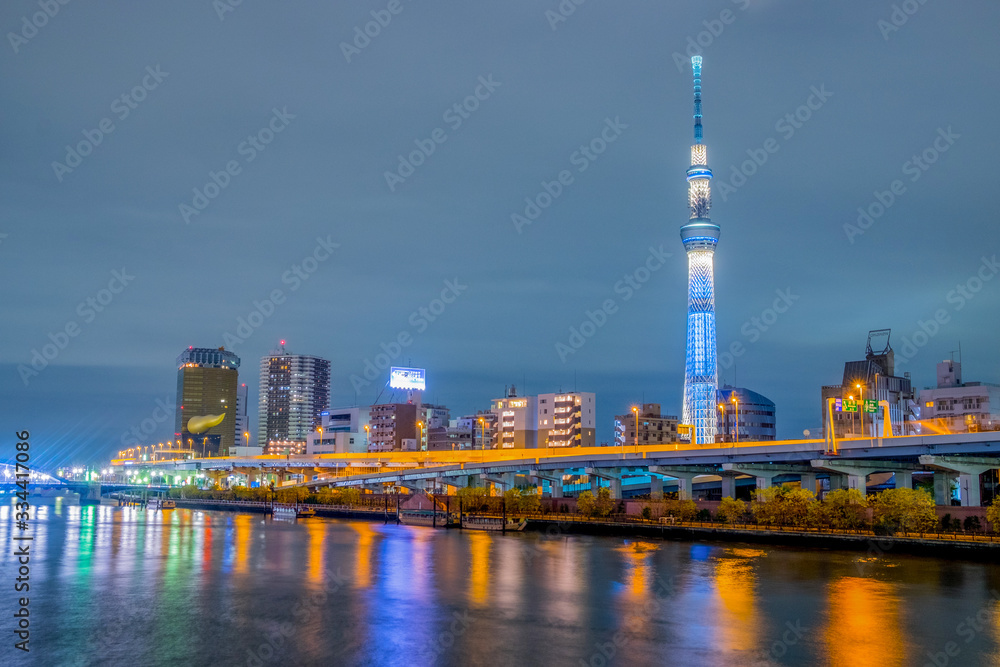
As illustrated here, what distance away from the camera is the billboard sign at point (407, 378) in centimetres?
19288

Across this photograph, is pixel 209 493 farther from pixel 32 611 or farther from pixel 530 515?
pixel 32 611

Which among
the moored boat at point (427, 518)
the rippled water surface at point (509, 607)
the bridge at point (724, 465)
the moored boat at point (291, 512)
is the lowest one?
the moored boat at point (291, 512)

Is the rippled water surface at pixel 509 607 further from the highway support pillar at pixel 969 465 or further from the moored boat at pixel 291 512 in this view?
the moored boat at pixel 291 512

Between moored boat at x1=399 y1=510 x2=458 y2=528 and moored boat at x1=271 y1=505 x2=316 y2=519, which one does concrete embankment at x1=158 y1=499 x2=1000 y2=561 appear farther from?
moored boat at x1=271 y1=505 x2=316 y2=519

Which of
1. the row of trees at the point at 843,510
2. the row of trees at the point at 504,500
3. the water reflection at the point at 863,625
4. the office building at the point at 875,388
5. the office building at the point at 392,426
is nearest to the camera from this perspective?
the water reflection at the point at 863,625

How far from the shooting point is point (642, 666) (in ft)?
101

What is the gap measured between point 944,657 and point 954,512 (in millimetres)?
37317

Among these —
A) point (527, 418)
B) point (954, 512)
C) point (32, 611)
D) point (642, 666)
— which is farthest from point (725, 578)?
point (527, 418)

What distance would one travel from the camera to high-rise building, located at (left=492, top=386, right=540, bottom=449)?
619 ft

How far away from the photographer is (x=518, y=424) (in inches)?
7549

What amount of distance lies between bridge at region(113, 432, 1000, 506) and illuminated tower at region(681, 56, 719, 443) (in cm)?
4370

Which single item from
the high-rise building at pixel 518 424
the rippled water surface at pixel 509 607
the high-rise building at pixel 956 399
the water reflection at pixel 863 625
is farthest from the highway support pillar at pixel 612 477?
the high-rise building at pixel 518 424

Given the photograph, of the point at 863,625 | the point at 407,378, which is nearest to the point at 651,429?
the point at 407,378

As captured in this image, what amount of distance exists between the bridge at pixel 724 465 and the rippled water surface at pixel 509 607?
1369 cm
